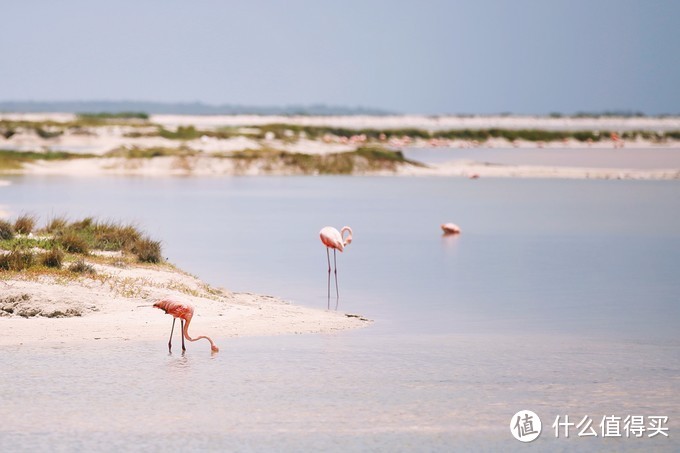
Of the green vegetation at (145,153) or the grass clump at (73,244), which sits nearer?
the grass clump at (73,244)

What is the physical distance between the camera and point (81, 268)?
14633mm

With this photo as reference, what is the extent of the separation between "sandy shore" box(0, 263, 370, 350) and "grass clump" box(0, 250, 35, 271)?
47 centimetres

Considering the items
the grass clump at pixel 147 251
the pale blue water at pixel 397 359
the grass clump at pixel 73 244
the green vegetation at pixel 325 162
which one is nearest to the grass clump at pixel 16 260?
the grass clump at pixel 73 244

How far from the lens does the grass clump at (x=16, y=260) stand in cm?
1448

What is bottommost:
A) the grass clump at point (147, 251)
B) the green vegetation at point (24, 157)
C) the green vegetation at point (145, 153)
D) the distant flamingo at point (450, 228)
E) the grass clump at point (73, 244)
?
the green vegetation at point (24, 157)

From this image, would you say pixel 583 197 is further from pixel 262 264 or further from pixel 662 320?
pixel 662 320

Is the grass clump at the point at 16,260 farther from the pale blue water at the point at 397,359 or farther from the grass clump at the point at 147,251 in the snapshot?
the pale blue water at the point at 397,359

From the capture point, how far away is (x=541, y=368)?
11.6 meters

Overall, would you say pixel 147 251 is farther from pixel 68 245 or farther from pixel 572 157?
pixel 572 157

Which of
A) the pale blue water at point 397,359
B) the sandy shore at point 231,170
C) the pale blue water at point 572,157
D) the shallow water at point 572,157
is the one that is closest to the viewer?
the pale blue water at point 397,359

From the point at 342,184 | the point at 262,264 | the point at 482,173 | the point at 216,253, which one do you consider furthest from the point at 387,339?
the point at 482,173

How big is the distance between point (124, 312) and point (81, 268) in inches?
52.5

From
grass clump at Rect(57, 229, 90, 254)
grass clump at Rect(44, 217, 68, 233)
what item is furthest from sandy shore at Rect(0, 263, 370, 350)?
grass clump at Rect(44, 217, 68, 233)

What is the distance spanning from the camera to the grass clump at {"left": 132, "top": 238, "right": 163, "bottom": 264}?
54.4 ft
